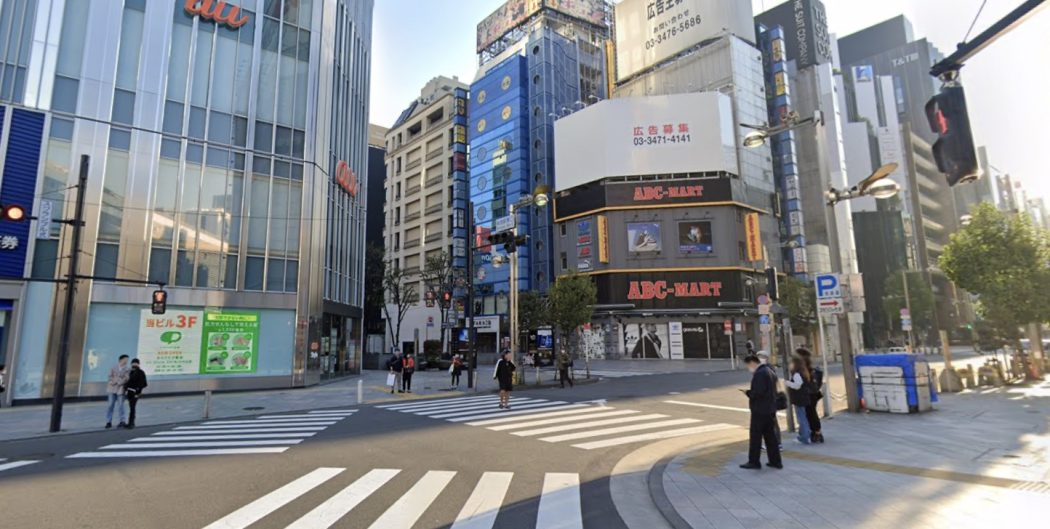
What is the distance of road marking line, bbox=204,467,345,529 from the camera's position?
18.0 feet

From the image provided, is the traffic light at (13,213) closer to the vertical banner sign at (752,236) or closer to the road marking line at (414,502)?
the road marking line at (414,502)

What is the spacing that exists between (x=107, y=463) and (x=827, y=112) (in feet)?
251

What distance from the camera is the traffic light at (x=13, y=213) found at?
10.5m

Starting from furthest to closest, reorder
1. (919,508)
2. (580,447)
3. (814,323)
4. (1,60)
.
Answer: (814,323)
(1,60)
(580,447)
(919,508)

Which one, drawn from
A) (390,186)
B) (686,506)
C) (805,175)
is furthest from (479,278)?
(686,506)

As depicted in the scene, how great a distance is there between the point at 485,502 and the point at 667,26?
6719cm

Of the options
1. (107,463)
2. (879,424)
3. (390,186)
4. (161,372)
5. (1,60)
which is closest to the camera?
(107,463)

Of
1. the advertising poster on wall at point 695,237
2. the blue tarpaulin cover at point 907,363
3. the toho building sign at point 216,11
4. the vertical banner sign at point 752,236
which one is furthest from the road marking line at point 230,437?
the vertical banner sign at point 752,236

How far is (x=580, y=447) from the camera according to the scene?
952 cm

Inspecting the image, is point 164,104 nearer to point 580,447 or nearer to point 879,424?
point 580,447

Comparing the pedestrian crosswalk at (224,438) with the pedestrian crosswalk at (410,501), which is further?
the pedestrian crosswalk at (224,438)

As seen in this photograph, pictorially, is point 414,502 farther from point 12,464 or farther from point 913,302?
point 913,302

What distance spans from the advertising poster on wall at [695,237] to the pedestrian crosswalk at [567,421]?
115ft

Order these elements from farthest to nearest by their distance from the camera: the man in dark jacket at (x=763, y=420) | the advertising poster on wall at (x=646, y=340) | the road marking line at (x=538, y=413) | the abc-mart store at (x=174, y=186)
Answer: the advertising poster on wall at (x=646, y=340) < the abc-mart store at (x=174, y=186) < the road marking line at (x=538, y=413) < the man in dark jacket at (x=763, y=420)
